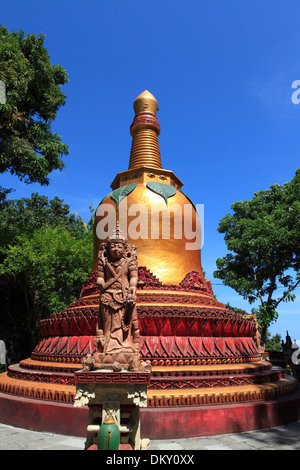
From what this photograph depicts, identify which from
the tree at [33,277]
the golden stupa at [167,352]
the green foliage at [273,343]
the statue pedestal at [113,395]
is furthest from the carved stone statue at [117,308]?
the green foliage at [273,343]

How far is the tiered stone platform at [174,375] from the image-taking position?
24.1 feet

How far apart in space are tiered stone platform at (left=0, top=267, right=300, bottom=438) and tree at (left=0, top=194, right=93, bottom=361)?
10076mm

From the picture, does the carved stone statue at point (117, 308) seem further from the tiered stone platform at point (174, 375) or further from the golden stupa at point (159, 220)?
the golden stupa at point (159, 220)

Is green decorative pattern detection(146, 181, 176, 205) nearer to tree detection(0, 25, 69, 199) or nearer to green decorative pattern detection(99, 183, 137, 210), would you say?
green decorative pattern detection(99, 183, 137, 210)

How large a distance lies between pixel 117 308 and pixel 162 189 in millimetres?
8697

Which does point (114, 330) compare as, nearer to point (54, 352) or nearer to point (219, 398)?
point (219, 398)

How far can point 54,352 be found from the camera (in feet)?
34.1

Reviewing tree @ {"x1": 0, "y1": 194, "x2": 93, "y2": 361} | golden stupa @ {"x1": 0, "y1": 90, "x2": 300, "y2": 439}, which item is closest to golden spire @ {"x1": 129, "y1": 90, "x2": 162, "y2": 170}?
golden stupa @ {"x1": 0, "y1": 90, "x2": 300, "y2": 439}

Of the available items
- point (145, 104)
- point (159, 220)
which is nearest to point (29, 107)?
point (145, 104)

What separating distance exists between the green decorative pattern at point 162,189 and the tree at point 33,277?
9536 millimetres

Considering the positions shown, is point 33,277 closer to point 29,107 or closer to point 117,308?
point 29,107

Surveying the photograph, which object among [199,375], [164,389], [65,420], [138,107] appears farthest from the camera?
[138,107]
